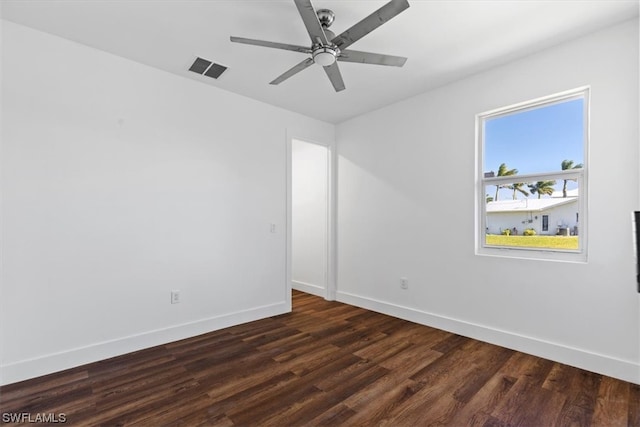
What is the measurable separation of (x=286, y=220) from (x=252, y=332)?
4.71 feet

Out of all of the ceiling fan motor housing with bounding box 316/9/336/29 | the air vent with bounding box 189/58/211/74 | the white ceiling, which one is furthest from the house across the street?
the air vent with bounding box 189/58/211/74

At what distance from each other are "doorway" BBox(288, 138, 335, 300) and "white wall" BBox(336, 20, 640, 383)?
0.23 m

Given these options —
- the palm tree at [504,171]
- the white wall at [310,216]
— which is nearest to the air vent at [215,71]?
the white wall at [310,216]

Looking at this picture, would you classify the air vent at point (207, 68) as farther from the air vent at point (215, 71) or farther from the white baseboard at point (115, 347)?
the white baseboard at point (115, 347)

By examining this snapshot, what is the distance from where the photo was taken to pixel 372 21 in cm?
178

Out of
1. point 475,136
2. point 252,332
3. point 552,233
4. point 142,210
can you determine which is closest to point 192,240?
point 142,210

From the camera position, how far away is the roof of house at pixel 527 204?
105 inches

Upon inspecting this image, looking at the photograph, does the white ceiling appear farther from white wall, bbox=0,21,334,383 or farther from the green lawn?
the green lawn

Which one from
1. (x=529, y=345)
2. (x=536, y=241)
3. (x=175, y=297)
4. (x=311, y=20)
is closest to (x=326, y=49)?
(x=311, y=20)

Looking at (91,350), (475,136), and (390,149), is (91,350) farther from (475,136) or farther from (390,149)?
(475,136)

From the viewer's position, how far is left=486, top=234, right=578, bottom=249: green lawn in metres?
2.60

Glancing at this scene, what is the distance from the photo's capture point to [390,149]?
389 cm

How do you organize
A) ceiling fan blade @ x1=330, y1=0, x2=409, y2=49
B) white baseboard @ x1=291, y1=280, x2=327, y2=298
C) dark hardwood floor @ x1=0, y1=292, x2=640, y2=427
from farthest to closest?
white baseboard @ x1=291, y1=280, x2=327, y2=298 < dark hardwood floor @ x1=0, y1=292, x2=640, y2=427 < ceiling fan blade @ x1=330, y1=0, x2=409, y2=49

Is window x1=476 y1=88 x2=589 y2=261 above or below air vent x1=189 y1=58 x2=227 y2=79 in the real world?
below
